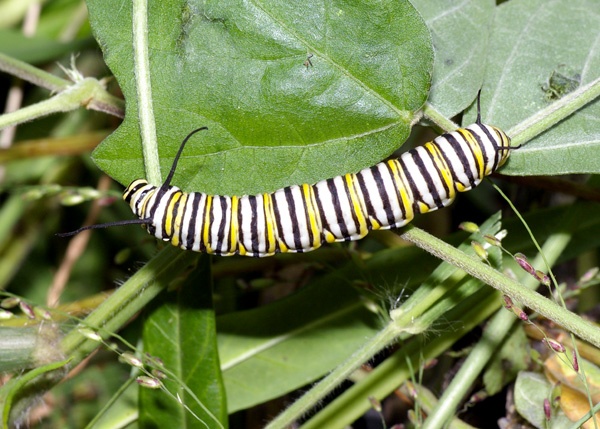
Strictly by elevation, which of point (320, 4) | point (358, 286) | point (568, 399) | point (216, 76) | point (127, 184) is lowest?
point (568, 399)

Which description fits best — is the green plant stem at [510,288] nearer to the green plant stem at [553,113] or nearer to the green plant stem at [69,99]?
the green plant stem at [553,113]

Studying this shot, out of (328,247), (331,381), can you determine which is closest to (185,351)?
(331,381)

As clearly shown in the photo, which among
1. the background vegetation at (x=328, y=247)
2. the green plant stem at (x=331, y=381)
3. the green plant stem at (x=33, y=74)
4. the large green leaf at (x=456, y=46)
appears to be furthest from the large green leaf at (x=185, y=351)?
the large green leaf at (x=456, y=46)

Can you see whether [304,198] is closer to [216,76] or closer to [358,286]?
[216,76]

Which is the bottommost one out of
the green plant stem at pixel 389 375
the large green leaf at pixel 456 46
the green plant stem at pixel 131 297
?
the green plant stem at pixel 389 375

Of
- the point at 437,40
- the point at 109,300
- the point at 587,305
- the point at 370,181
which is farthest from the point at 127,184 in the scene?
the point at 587,305

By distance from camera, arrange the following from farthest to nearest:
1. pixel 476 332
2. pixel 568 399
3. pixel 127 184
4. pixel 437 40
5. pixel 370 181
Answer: pixel 476 332, pixel 568 399, pixel 437 40, pixel 127 184, pixel 370 181
